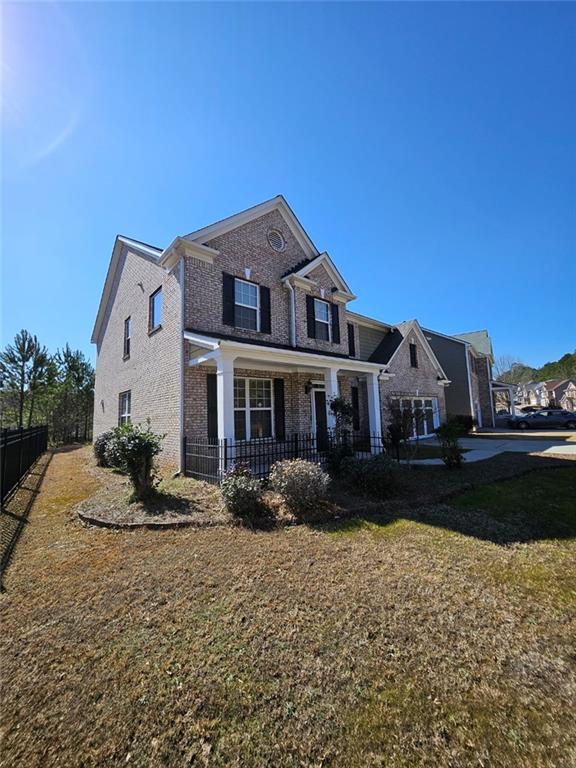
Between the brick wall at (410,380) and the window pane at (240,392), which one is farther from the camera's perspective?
the brick wall at (410,380)

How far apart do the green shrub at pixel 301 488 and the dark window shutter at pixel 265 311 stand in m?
6.57

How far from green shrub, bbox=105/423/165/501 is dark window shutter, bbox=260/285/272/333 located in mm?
6072

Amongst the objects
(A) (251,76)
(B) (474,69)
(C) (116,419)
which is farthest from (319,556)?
(C) (116,419)

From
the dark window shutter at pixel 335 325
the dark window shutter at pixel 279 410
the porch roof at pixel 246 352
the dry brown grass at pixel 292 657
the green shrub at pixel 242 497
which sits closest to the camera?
the dry brown grass at pixel 292 657

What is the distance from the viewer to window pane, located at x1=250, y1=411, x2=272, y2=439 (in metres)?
11.0

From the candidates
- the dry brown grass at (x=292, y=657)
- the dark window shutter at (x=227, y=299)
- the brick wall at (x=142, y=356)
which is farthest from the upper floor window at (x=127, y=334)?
the dry brown grass at (x=292, y=657)

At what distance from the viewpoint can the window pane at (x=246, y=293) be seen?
36.9 ft

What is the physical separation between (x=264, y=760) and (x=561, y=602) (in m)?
3.36

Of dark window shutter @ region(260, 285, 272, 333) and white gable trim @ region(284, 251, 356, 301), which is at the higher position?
white gable trim @ region(284, 251, 356, 301)

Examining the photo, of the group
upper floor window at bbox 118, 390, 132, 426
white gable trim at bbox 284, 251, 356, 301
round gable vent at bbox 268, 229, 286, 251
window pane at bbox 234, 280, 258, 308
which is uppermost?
round gable vent at bbox 268, 229, 286, 251

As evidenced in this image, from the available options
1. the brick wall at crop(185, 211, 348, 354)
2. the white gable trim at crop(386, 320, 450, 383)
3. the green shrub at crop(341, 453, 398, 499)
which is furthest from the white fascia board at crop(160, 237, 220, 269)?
the white gable trim at crop(386, 320, 450, 383)

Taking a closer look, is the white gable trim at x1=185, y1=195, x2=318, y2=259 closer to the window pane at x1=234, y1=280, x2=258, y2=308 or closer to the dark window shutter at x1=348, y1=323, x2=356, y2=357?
the window pane at x1=234, y1=280, x2=258, y2=308

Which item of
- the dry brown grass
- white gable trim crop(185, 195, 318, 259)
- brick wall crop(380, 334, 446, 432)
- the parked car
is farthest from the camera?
the parked car

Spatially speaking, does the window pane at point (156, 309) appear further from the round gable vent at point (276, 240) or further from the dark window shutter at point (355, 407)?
the dark window shutter at point (355, 407)
